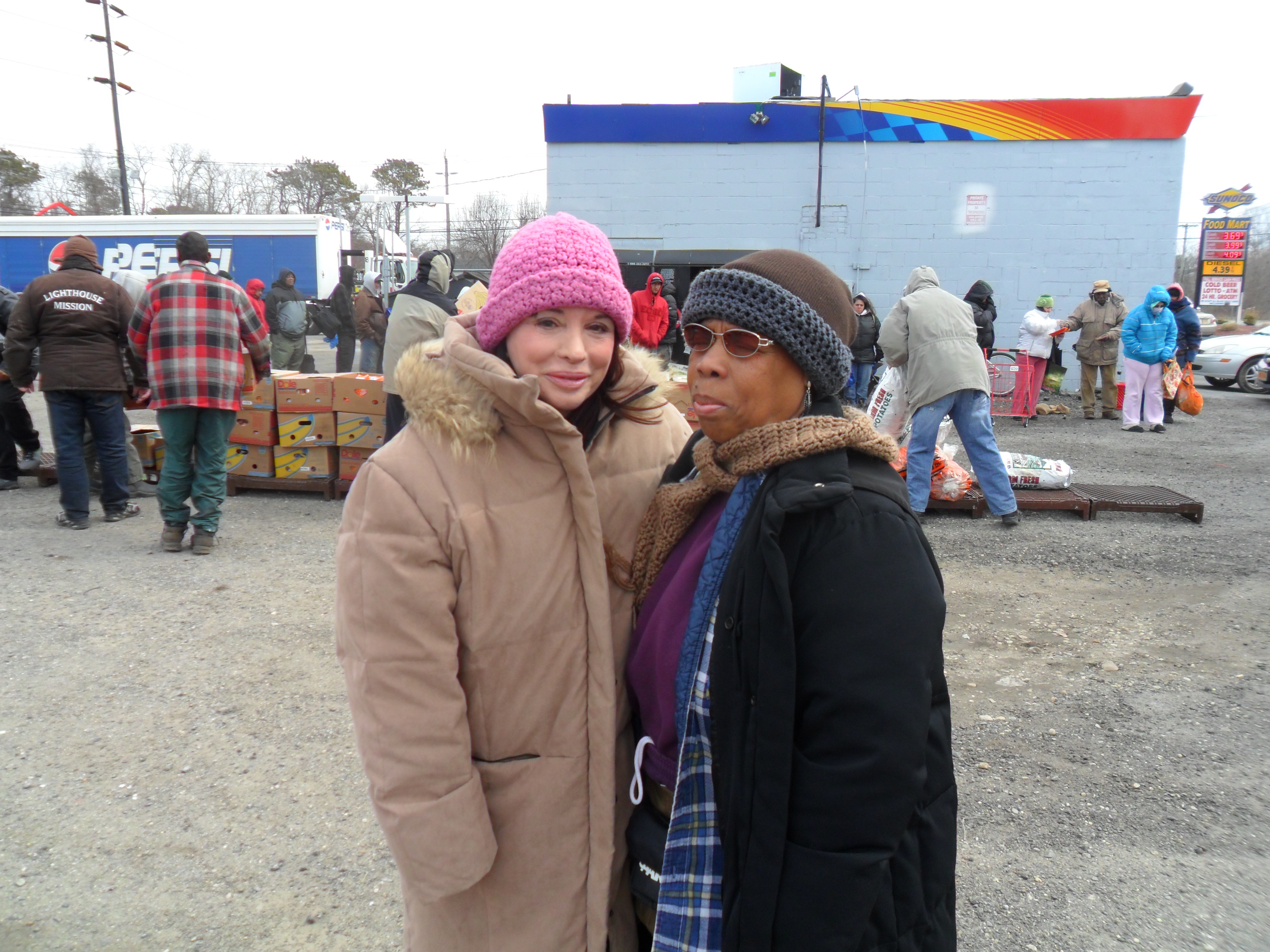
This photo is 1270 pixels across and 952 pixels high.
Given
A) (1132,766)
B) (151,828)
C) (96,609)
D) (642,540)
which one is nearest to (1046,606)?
(1132,766)

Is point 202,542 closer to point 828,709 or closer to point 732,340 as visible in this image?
point 732,340

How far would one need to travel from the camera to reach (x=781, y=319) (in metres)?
1.42

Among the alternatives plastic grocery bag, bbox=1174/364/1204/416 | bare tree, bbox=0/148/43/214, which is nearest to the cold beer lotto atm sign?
plastic grocery bag, bbox=1174/364/1204/416

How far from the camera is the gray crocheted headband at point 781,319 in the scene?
1424 millimetres

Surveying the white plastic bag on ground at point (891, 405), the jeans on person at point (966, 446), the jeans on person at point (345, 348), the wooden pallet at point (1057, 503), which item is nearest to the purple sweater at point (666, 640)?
the jeans on person at point (966, 446)

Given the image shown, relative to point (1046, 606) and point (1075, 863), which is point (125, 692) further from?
point (1046, 606)

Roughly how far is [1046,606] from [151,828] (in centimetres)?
463

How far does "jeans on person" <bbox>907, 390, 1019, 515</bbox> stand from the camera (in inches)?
245

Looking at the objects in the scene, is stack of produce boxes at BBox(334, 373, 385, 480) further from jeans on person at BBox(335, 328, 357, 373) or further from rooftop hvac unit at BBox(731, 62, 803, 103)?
rooftop hvac unit at BBox(731, 62, 803, 103)

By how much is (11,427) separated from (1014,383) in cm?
1230

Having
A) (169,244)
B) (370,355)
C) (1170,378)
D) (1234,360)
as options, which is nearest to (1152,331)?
(1170,378)

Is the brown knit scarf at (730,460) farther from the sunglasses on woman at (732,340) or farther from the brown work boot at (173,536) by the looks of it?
the brown work boot at (173,536)

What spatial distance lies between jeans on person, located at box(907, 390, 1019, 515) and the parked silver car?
43.3 feet

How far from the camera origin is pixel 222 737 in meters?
3.59
